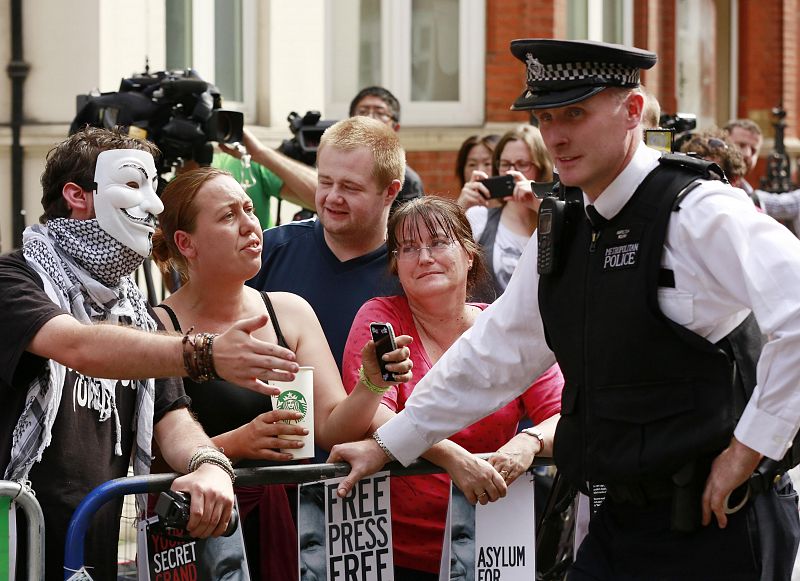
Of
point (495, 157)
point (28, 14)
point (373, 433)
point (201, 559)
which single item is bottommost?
point (201, 559)

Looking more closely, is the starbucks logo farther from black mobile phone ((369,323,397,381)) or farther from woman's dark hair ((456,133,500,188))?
woman's dark hair ((456,133,500,188))

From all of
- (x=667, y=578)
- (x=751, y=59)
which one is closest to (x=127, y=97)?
(x=667, y=578)

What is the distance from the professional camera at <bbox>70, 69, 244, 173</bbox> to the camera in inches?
237

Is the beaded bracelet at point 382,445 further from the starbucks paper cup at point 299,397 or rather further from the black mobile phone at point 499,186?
the black mobile phone at point 499,186

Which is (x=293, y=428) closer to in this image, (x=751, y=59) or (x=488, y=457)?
(x=488, y=457)

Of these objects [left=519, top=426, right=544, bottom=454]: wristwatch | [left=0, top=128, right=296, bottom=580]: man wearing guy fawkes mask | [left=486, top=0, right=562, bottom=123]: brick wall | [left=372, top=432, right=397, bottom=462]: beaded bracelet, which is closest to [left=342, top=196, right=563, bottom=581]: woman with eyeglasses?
[left=519, top=426, right=544, bottom=454]: wristwatch

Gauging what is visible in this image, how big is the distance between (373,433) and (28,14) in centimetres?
520

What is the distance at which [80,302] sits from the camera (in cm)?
387

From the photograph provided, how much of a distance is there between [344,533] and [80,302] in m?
0.99

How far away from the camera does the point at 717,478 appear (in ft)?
11.2

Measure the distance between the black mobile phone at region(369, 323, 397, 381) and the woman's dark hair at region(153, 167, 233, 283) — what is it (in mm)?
858

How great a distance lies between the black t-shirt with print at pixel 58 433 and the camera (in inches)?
144

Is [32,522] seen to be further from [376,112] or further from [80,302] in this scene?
[376,112]

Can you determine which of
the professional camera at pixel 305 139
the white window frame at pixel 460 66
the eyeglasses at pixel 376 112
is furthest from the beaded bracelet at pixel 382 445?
the white window frame at pixel 460 66
